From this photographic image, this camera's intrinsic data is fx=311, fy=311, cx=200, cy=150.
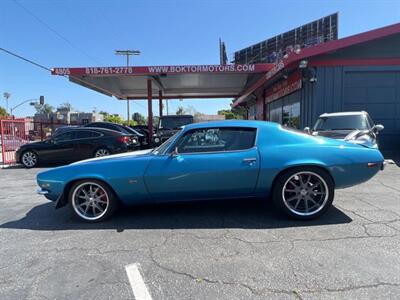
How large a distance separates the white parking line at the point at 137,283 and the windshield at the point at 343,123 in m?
7.18

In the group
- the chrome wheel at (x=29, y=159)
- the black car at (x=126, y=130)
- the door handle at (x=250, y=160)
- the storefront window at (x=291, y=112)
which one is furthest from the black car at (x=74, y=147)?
the door handle at (x=250, y=160)

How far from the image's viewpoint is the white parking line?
268cm

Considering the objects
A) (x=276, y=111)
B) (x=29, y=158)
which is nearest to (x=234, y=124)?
(x=29, y=158)

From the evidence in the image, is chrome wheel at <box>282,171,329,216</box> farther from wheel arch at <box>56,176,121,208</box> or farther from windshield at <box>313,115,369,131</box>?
windshield at <box>313,115,369,131</box>

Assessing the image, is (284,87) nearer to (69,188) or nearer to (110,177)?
(110,177)

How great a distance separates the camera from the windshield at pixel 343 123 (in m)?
8.36

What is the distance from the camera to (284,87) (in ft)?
49.9

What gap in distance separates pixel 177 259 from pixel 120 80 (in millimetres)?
15626

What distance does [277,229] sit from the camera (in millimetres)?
4066

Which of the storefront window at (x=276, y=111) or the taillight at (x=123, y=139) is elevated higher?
the storefront window at (x=276, y=111)

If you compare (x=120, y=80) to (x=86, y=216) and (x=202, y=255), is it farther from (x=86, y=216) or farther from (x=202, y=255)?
(x=202, y=255)

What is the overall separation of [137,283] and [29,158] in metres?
10.2

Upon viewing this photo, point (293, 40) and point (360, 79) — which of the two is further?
point (293, 40)

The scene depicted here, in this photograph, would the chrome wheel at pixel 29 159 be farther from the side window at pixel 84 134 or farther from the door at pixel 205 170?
the door at pixel 205 170
